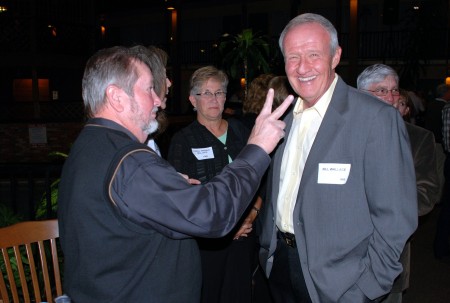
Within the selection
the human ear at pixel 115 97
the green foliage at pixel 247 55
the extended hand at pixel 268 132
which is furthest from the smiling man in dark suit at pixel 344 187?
the green foliage at pixel 247 55

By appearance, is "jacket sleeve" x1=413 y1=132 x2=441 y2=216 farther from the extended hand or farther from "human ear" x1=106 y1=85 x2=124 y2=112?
"human ear" x1=106 y1=85 x2=124 y2=112

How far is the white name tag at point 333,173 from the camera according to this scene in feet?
6.25

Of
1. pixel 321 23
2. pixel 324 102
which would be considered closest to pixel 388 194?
pixel 324 102

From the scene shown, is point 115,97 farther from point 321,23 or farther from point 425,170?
point 425,170

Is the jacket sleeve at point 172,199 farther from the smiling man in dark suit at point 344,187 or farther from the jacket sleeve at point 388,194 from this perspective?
the jacket sleeve at point 388,194

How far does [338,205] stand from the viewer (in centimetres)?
191

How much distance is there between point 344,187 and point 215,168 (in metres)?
1.40

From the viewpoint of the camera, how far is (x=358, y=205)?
1.91m

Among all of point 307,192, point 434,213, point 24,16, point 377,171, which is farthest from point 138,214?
point 24,16

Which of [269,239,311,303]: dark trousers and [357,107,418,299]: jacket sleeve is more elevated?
[357,107,418,299]: jacket sleeve

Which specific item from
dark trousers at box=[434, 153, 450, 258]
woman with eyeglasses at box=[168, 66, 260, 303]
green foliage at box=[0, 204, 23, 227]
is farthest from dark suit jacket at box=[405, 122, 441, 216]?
green foliage at box=[0, 204, 23, 227]

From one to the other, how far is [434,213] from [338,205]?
616 cm

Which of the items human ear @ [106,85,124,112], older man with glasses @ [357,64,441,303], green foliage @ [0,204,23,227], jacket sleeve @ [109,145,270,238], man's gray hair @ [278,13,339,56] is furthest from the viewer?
green foliage @ [0,204,23,227]

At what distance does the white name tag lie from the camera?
6.25 feet
